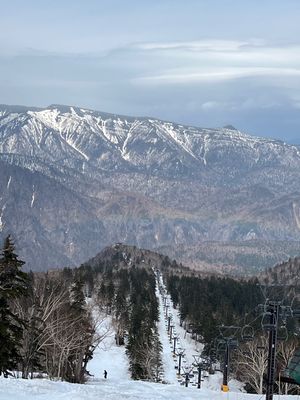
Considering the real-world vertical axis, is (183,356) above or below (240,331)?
below

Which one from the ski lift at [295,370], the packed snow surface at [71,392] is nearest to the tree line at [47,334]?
the packed snow surface at [71,392]

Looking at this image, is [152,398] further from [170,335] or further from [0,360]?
[170,335]

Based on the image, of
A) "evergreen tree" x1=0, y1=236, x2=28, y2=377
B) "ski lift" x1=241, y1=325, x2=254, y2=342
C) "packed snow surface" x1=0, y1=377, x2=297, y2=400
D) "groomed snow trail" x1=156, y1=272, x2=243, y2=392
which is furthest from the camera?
"groomed snow trail" x1=156, y1=272, x2=243, y2=392

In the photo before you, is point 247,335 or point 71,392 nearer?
point 71,392

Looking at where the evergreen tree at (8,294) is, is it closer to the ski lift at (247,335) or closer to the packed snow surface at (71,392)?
the packed snow surface at (71,392)

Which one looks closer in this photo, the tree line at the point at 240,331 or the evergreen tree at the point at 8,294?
the evergreen tree at the point at 8,294

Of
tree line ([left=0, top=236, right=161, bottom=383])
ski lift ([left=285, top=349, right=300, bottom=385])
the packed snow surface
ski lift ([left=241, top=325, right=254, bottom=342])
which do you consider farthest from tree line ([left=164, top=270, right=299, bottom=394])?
tree line ([left=0, top=236, right=161, bottom=383])

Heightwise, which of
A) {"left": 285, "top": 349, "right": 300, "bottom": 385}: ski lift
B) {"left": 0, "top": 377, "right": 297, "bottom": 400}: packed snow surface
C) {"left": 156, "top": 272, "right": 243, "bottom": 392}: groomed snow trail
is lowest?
{"left": 156, "top": 272, "right": 243, "bottom": 392}: groomed snow trail

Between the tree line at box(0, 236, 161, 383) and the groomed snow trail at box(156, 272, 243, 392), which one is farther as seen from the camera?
the groomed snow trail at box(156, 272, 243, 392)

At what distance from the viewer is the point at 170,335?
147 m

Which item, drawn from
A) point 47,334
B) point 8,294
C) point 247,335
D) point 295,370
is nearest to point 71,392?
point 8,294

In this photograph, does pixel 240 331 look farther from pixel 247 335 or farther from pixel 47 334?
pixel 247 335

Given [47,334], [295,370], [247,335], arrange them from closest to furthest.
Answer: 1. [295,370]
2. [247,335]
3. [47,334]

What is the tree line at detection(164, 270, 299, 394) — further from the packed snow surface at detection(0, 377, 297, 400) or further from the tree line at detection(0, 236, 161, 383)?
the tree line at detection(0, 236, 161, 383)
